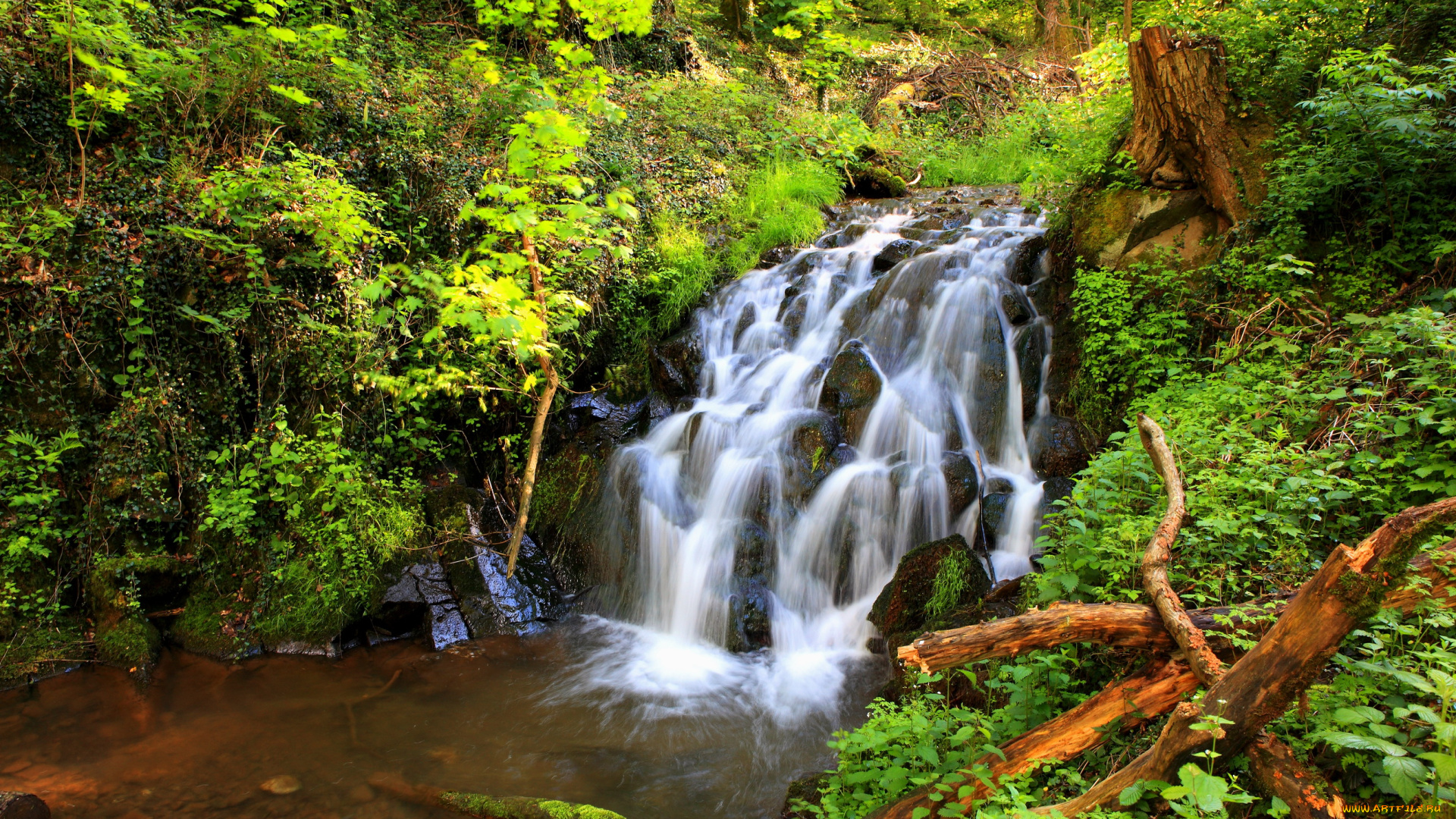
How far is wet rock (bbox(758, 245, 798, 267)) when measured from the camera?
348 inches

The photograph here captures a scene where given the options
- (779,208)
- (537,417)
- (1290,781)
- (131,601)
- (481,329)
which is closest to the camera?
(1290,781)

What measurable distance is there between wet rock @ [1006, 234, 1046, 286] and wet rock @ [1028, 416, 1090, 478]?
6.04 ft

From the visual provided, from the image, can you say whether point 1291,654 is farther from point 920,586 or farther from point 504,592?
point 504,592

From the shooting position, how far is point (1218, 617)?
2.42m

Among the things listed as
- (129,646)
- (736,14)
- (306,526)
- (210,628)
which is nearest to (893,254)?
(306,526)

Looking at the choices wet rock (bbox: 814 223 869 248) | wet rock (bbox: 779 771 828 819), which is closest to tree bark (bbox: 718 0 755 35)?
wet rock (bbox: 814 223 869 248)

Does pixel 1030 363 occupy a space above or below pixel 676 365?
above

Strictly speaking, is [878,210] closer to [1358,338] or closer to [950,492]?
[950,492]

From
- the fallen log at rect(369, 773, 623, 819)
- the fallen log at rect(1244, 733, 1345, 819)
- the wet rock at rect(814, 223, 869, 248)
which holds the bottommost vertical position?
the fallen log at rect(369, 773, 623, 819)

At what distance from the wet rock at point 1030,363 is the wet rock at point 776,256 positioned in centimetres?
336

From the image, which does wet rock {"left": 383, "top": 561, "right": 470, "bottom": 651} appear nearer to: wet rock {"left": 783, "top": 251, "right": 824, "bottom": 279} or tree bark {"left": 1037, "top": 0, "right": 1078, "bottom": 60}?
wet rock {"left": 783, "top": 251, "right": 824, "bottom": 279}

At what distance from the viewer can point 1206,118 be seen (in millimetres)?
5320

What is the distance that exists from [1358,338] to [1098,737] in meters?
3.09

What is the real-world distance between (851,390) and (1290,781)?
487 cm
